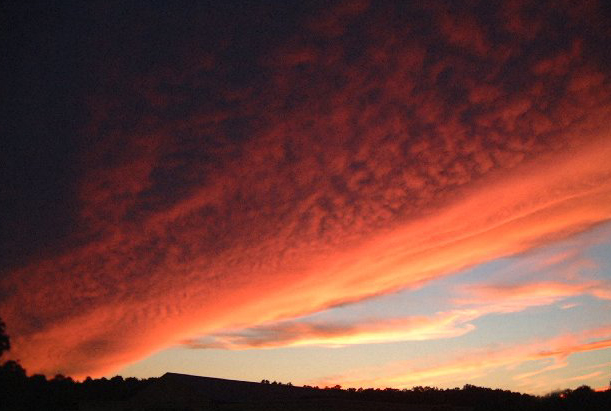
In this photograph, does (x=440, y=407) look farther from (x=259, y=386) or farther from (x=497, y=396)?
(x=497, y=396)

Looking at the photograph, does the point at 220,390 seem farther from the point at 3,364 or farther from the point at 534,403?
the point at 534,403

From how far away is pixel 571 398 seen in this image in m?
39.0

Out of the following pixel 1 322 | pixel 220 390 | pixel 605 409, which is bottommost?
pixel 605 409

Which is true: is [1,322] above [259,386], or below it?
above

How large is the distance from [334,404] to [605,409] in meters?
25.4

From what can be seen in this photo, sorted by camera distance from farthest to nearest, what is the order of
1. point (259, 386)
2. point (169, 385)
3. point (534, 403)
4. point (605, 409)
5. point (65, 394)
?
point (534, 403) → point (605, 409) → point (65, 394) → point (259, 386) → point (169, 385)

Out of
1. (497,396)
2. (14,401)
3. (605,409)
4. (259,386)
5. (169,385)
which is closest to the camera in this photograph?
(14,401)

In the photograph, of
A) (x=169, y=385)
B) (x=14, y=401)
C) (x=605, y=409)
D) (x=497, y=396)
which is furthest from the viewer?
(x=497, y=396)

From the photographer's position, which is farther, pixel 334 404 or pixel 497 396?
pixel 497 396

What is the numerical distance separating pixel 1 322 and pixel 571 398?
3812cm

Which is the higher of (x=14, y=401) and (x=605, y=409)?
(x=14, y=401)

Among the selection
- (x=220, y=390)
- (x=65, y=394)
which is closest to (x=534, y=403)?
(x=220, y=390)

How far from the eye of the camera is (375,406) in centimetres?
2408

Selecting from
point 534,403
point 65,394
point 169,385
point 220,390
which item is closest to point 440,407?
point 220,390
